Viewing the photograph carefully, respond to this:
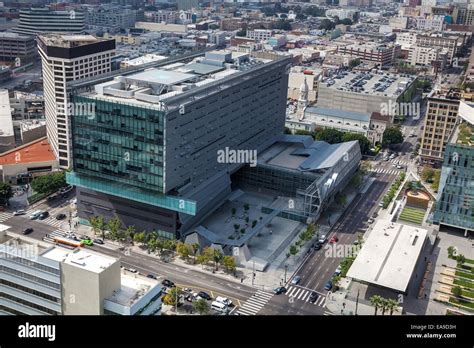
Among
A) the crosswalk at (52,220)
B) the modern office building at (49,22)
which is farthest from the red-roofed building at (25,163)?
the modern office building at (49,22)

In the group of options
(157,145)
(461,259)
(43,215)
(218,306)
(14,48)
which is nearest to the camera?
(218,306)

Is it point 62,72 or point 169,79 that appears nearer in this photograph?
point 169,79

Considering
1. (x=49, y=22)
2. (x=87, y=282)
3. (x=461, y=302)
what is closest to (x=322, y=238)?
(x=461, y=302)

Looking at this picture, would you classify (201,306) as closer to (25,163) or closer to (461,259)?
(461,259)

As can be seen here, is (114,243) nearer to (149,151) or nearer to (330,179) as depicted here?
(149,151)

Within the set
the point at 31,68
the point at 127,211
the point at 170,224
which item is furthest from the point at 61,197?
the point at 31,68

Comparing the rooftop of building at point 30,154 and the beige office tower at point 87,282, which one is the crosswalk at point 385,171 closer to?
the rooftop of building at point 30,154
